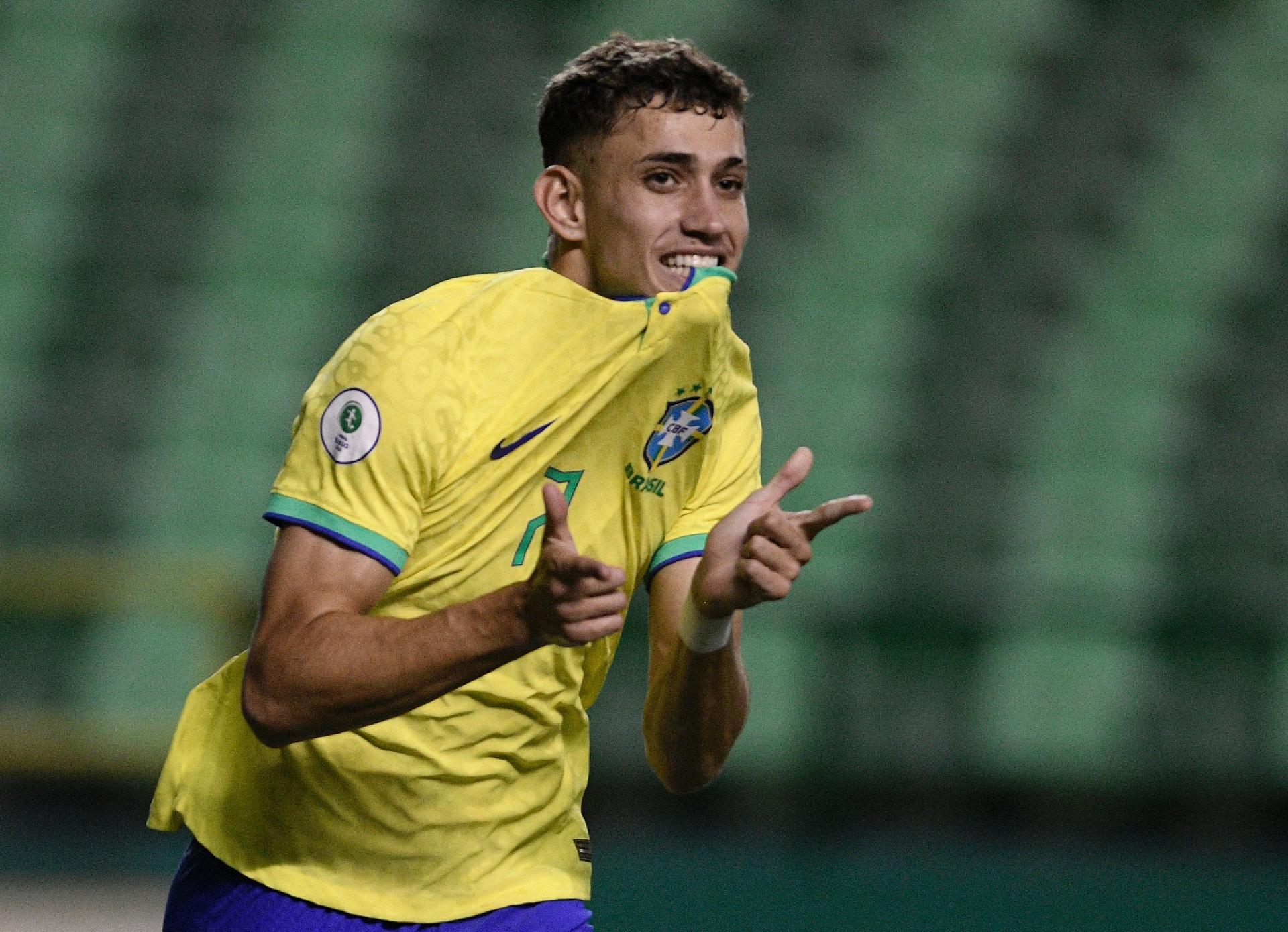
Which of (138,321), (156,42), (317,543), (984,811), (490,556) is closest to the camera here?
(317,543)

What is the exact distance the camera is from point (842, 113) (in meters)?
8.75

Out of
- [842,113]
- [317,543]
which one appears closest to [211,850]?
[317,543]

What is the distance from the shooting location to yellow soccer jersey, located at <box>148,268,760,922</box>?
2.21 meters

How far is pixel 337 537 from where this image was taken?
84.5 inches

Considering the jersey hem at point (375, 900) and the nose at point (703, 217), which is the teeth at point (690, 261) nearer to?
the nose at point (703, 217)

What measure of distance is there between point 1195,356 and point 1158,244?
0.62 meters

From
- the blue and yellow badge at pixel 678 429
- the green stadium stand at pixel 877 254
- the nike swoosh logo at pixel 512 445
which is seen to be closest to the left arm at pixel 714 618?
the blue and yellow badge at pixel 678 429

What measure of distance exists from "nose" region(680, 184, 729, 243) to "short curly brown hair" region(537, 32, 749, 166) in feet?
0.40

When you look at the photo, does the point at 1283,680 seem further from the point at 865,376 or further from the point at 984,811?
the point at 865,376

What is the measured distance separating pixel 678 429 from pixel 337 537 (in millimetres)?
587

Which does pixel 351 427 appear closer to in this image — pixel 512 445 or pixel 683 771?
pixel 512 445

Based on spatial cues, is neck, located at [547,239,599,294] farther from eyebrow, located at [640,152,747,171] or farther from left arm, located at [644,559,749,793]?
left arm, located at [644,559,749,793]

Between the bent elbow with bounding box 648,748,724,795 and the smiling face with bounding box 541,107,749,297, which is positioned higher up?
the smiling face with bounding box 541,107,749,297

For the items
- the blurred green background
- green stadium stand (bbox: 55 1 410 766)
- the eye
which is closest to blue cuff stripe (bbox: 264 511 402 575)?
the eye
